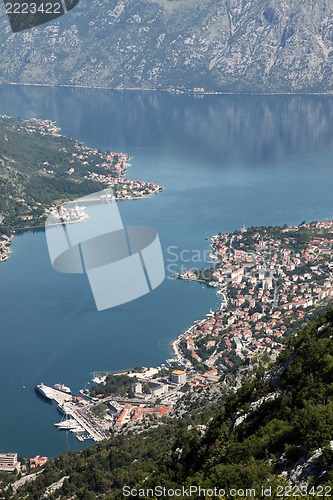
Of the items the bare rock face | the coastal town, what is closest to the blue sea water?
the coastal town

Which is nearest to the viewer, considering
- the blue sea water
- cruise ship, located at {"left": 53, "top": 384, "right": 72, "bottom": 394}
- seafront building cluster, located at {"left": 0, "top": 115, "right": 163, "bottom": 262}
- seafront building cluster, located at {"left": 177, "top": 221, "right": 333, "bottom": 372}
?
cruise ship, located at {"left": 53, "top": 384, "right": 72, "bottom": 394}

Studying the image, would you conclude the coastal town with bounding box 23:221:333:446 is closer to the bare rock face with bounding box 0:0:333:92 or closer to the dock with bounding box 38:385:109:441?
the dock with bounding box 38:385:109:441

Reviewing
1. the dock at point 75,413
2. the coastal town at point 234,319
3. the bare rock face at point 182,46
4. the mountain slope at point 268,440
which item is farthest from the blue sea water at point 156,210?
the bare rock face at point 182,46

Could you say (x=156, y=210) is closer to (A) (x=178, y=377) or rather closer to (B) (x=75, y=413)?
(A) (x=178, y=377)

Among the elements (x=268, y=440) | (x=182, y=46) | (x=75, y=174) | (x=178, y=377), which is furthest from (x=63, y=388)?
(x=182, y=46)

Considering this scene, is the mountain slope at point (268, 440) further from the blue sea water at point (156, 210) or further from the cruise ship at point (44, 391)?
the blue sea water at point (156, 210)

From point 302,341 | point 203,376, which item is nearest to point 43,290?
point 203,376
